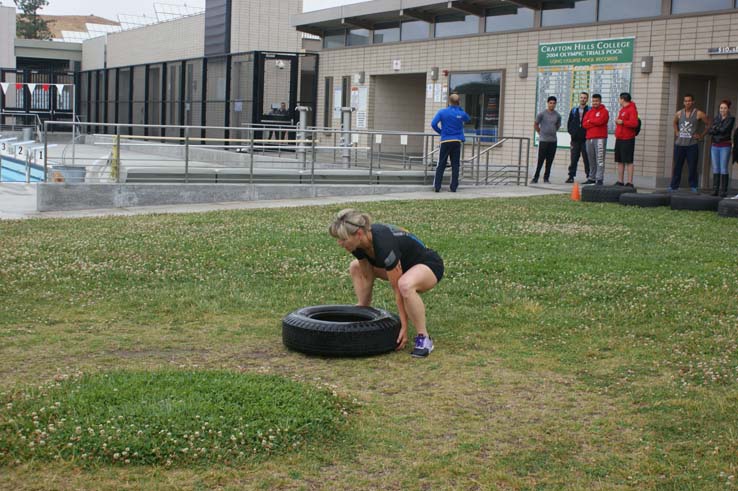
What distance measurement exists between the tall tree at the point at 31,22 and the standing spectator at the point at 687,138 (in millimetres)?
103300

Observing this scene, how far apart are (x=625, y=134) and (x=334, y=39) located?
13.8 m

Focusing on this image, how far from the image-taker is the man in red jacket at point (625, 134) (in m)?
18.4

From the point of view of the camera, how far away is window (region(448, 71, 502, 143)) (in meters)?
23.6

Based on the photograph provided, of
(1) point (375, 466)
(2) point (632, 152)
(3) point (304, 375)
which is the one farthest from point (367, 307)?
(2) point (632, 152)

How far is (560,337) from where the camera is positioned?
7.57 meters

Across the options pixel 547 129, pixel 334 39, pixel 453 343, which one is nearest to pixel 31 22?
pixel 334 39

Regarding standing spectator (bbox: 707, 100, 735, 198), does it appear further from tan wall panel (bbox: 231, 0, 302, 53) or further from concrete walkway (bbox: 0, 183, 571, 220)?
tan wall panel (bbox: 231, 0, 302, 53)

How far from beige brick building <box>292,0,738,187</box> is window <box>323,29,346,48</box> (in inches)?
1.8

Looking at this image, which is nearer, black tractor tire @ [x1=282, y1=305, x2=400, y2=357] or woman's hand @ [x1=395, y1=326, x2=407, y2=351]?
black tractor tire @ [x1=282, y1=305, x2=400, y2=357]

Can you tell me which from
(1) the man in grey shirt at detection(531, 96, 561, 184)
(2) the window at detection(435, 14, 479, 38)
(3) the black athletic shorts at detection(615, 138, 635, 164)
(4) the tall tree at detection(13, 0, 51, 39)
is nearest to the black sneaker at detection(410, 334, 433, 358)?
(3) the black athletic shorts at detection(615, 138, 635, 164)

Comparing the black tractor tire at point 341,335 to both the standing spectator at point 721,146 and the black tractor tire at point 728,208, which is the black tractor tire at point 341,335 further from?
the standing spectator at point 721,146

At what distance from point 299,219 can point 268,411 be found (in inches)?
362

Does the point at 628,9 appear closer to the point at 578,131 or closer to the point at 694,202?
the point at 578,131

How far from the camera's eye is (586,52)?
68.3ft
